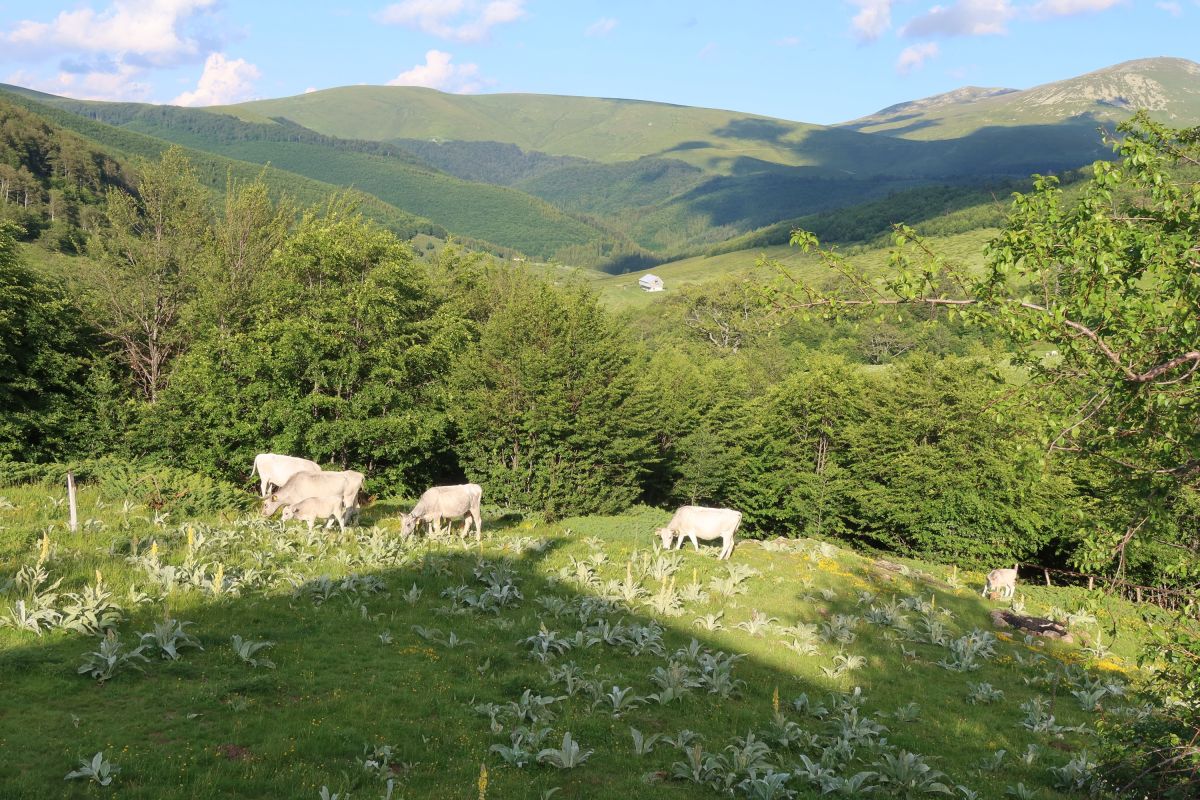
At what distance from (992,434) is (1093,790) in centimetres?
5411

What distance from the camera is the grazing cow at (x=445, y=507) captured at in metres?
25.7

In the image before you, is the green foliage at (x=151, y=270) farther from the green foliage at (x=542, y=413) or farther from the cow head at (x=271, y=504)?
the cow head at (x=271, y=504)

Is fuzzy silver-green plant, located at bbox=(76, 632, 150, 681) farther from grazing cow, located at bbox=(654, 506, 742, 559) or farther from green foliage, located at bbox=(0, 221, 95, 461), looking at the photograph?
green foliage, located at bbox=(0, 221, 95, 461)

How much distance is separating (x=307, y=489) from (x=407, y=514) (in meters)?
3.71

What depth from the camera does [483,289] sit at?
68.2 m

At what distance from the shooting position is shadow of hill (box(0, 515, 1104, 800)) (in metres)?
9.22

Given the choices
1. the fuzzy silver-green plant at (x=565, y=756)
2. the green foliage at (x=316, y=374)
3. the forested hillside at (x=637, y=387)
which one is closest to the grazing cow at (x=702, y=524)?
the forested hillside at (x=637, y=387)

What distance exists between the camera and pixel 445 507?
26.5 metres

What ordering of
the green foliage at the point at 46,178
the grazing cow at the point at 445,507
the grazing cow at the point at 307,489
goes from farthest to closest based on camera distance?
the green foliage at the point at 46,178 → the grazing cow at the point at 445,507 → the grazing cow at the point at 307,489

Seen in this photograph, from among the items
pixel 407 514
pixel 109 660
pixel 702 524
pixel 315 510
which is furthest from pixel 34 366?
pixel 702 524

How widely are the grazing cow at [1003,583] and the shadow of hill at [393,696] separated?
12.6m

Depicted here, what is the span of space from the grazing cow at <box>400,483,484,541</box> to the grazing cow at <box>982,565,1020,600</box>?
22.8 meters

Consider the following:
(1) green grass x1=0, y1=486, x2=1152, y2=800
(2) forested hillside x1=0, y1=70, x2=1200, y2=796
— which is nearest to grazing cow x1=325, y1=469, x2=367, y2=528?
(1) green grass x1=0, y1=486, x2=1152, y2=800

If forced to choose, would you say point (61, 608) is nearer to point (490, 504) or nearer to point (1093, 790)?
point (1093, 790)
